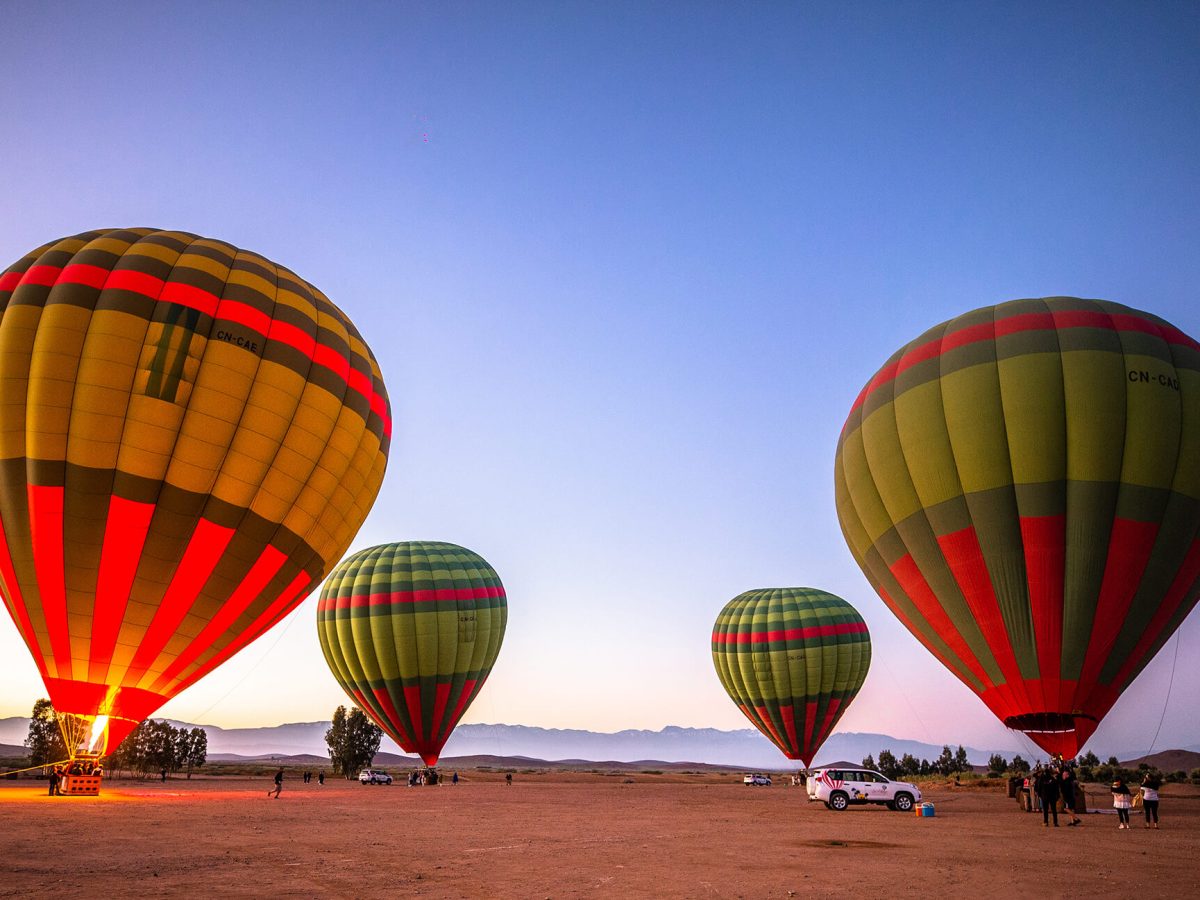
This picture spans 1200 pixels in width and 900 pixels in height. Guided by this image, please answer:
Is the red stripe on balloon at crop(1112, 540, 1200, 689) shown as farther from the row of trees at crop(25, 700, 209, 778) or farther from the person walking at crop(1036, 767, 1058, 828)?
the row of trees at crop(25, 700, 209, 778)

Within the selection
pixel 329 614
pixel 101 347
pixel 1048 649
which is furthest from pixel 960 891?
pixel 329 614

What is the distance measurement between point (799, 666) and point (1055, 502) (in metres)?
24.0

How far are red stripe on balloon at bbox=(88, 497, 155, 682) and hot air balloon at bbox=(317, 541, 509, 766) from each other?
16.2 m

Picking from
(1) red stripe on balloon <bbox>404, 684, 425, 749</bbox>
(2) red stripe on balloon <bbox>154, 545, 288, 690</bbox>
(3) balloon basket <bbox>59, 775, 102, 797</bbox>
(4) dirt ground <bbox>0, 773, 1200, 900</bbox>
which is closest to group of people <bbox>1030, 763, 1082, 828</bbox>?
(4) dirt ground <bbox>0, 773, 1200, 900</bbox>

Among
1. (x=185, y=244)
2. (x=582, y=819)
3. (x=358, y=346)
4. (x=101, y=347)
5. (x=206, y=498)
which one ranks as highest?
(x=185, y=244)

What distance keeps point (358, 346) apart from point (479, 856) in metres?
14.4

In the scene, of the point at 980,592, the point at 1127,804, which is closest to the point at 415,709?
the point at 980,592

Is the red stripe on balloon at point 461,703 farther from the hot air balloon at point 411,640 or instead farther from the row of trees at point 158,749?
the row of trees at point 158,749

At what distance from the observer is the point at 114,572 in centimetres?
1705

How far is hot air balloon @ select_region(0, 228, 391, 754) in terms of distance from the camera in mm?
16875

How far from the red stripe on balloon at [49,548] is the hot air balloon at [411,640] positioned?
16866 mm

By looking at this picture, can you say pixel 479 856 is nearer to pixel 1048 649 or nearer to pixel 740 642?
pixel 1048 649

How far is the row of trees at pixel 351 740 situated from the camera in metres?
67.4

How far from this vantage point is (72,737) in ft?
59.6
